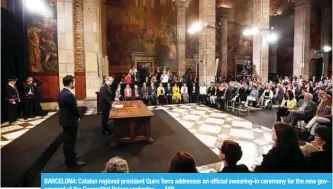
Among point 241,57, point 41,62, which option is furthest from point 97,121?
point 241,57

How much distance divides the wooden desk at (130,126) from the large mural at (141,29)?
11.5 meters

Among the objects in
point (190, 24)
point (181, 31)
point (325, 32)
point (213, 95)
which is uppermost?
point (190, 24)

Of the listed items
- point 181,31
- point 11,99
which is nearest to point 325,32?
point 181,31

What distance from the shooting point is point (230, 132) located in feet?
17.1

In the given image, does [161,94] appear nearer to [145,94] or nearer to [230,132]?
[145,94]

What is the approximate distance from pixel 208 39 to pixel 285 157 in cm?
915

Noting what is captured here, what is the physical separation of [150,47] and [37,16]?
8876 mm

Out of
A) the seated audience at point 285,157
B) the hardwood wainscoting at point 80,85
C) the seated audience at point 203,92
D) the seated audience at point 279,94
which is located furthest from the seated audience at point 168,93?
the seated audience at point 285,157

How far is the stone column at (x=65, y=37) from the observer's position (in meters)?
7.94

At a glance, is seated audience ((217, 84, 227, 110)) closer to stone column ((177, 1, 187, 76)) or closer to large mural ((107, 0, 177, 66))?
stone column ((177, 1, 187, 76))

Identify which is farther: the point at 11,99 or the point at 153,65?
the point at 153,65

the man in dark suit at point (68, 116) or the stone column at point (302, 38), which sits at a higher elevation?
the stone column at point (302, 38)

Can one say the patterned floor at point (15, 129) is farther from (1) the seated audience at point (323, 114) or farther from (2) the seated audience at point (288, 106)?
(2) the seated audience at point (288, 106)

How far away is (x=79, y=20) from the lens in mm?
8891
